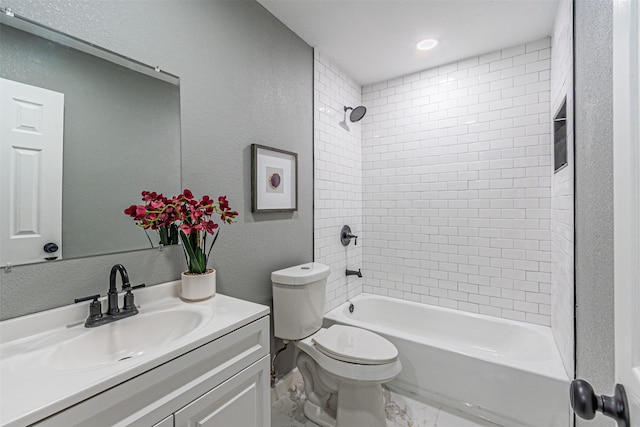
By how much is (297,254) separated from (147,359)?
1.43 m

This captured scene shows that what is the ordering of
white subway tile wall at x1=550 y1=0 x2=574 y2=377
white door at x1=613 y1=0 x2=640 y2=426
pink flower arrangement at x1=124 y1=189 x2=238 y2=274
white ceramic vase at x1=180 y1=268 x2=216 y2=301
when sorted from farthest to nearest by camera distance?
white subway tile wall at x1=550 y1=0 x2=574 y2=377, white ceramic vase at x1=180 y1=268 x2=216 y2=301, pink flower arrangement at x1=124 y1=189 x2=238 y2=274, white door at x1=613 y1=0 x2=640 y2=426

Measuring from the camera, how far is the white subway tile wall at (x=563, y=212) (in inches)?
58.3

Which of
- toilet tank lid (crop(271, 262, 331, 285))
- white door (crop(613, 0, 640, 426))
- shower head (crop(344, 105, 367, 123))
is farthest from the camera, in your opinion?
shower head (crop(344, 105, 367, 123))

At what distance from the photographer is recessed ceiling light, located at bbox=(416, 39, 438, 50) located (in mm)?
2230

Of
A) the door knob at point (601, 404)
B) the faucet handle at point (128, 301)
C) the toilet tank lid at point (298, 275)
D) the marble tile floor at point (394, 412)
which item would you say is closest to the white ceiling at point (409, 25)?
the toilet tank lid at point (298, 275)

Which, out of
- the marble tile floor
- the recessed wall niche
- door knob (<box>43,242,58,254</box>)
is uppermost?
the recessed wall niche

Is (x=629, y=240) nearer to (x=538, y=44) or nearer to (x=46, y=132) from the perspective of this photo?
(x=46, y=132)

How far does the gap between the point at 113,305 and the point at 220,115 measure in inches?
41.9

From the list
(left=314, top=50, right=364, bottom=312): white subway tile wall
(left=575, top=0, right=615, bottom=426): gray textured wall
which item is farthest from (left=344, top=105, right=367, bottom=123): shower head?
(left=575, top=0, right=615, bottom=426): gray textured wall

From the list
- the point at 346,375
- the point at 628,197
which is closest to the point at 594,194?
the point at 628,197

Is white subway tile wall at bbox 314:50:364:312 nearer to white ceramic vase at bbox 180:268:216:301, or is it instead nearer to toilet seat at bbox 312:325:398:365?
toilet seat at bbox 312:325:398:365

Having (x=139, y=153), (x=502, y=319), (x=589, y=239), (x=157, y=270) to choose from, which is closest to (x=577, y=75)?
(x=589, y=239)

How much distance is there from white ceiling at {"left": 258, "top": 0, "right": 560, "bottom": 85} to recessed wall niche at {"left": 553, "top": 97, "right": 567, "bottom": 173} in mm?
714

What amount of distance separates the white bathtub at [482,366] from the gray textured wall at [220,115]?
0.99 meters
